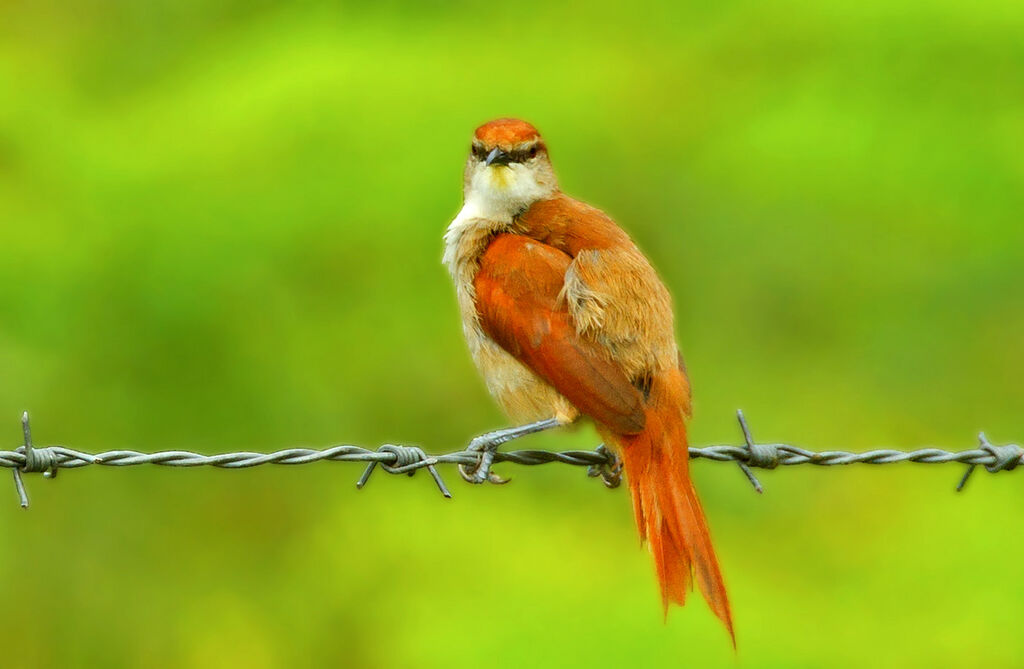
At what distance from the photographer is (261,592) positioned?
7172 millimetres

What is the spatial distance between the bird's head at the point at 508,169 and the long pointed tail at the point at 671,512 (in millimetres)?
1432

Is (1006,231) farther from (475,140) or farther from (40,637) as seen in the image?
(40,637)

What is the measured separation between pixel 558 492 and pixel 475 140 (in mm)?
1621

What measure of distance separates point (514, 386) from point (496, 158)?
47.0 inches

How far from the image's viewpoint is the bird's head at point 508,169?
642 centimetres

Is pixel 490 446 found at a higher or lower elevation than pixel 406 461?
lower

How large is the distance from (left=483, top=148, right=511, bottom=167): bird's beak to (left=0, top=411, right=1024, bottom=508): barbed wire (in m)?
1.46

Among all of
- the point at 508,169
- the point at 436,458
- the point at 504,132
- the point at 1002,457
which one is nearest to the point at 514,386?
the point at 436,458

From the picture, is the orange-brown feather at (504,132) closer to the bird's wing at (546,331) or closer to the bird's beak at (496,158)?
the bird's beak at (496,158)

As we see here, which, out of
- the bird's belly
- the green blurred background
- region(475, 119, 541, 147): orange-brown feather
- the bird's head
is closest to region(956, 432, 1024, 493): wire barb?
the green blurred background

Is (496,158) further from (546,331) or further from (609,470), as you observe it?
(609,470)

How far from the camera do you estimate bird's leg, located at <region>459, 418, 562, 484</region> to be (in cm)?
553

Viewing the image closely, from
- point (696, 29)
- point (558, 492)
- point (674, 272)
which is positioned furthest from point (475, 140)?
point (696, 29)

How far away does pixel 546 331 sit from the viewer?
554 centimetres
